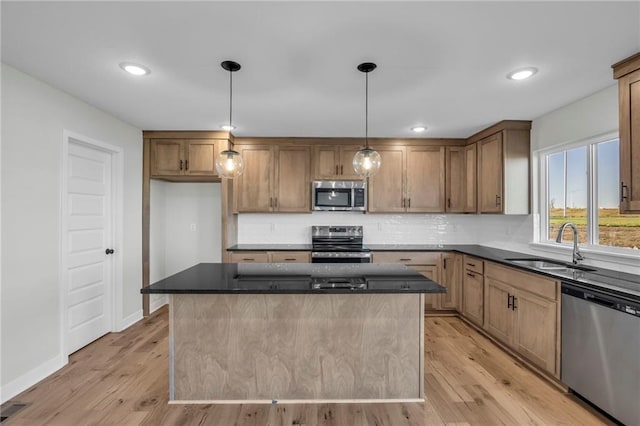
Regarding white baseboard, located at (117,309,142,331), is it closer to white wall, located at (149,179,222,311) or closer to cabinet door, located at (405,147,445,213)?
white wall, located at (149,179,222,311)

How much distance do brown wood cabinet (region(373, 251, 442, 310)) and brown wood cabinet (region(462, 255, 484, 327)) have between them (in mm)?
306

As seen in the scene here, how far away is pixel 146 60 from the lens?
217 cm

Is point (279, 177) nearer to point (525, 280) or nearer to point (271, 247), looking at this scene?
point (271, 247)

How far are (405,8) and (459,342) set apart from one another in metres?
3.09

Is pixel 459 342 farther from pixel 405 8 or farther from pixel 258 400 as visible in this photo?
pixel 405 8

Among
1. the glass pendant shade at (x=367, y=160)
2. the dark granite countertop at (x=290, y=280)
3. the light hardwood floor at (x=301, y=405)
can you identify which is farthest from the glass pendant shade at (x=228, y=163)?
the light hardwood floor at (x=301, y=405)

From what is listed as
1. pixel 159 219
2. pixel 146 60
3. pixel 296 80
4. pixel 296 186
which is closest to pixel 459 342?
pixel 296 186

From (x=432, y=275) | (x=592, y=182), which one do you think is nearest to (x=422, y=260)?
(x=432, y=275)

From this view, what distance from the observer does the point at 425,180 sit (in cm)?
433

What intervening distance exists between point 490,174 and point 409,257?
139 centimetres

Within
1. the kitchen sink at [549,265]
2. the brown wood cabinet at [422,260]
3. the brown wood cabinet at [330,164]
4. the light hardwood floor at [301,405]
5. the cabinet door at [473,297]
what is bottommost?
the light hardwood floor at [301,405]

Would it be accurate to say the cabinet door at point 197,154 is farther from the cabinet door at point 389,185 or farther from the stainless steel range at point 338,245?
the cabinet door at point 389,185

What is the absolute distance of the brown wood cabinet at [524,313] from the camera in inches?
96.2

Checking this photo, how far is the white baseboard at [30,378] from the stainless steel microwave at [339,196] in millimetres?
3008
